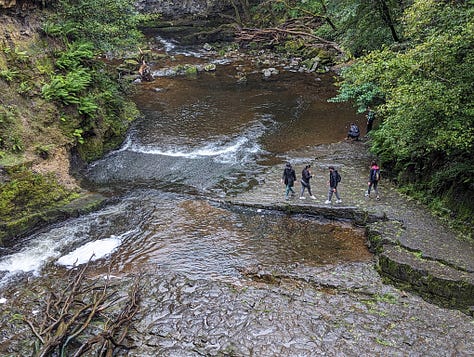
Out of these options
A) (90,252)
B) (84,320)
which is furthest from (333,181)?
(84,320)

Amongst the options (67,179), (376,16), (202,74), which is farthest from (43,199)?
(202,74)

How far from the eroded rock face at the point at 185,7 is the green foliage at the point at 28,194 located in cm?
4157

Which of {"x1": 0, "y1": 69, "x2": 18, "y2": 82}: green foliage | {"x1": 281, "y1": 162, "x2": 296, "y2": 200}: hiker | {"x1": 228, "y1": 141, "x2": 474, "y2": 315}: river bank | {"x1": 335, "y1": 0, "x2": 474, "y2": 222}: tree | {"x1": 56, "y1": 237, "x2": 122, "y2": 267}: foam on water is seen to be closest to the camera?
{"x1": 228, "y1": 141, "x2": 474, "y2": 315}: river bank

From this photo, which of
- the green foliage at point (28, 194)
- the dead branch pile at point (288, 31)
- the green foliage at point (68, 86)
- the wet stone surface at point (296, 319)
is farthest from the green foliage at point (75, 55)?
the dead branch pile at point (288, 31)

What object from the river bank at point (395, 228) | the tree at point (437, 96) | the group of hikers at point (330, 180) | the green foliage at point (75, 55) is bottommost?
the river bank at point (395, 228)

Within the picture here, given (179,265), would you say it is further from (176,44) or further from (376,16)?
(176,44)

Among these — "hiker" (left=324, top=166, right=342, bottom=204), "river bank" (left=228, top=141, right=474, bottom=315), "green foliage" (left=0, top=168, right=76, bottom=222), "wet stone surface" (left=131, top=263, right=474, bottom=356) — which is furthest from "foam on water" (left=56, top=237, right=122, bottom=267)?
"hiker" (left=324, top=166, right=342, bottom=204)

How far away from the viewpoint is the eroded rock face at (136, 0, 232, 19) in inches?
2031

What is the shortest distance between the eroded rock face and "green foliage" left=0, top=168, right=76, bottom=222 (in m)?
41.6

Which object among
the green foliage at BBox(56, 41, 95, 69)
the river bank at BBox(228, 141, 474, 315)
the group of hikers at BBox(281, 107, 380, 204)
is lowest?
the river bank at BBox(228, 141, 474, 315)

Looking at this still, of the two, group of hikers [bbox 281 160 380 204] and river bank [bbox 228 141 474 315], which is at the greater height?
group of hikers [bbox 281 160 380 204]

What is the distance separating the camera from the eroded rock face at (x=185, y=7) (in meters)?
51.6

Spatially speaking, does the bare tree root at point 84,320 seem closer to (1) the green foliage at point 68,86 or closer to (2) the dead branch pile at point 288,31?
(1) the green foliage at point 68,86

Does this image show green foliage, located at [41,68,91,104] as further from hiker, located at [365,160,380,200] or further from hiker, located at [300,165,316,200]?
hiker, located at [365,160,380,200]
